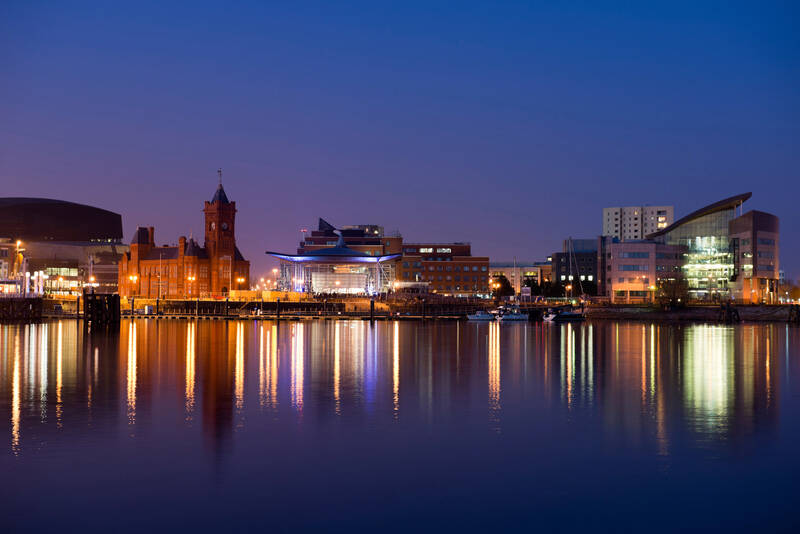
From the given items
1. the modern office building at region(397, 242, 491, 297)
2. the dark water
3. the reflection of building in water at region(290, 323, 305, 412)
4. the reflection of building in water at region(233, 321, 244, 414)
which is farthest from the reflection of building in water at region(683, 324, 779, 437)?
the modern office building at region(397, 242, 491, 297)

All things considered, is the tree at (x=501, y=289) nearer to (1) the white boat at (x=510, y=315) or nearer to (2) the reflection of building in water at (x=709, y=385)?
(1) the white boat at (x=510, y=315)

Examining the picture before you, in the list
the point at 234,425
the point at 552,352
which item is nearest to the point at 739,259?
the point at 552,352

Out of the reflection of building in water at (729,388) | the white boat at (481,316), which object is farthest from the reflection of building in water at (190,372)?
the white boat at (481,316)

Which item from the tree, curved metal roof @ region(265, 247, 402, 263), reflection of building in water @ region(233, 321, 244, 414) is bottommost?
reflection of building in water @ region(233, 321, 244, 414)

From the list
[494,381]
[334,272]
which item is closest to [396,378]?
[494,381]

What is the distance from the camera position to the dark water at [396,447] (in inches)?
522

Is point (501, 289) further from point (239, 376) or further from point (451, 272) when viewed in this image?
point (239, 376)

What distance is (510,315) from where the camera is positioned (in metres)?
106

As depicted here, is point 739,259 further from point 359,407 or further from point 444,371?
point 359,407

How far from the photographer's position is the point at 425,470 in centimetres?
1611

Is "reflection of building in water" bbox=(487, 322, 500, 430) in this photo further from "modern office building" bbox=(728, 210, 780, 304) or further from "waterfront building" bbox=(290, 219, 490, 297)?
"waterfront building" bbox=(290, 219, 490, 297)

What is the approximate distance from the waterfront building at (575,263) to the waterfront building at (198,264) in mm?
82660

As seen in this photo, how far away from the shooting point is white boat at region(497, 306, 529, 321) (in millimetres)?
104650

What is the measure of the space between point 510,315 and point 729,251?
42918mm
